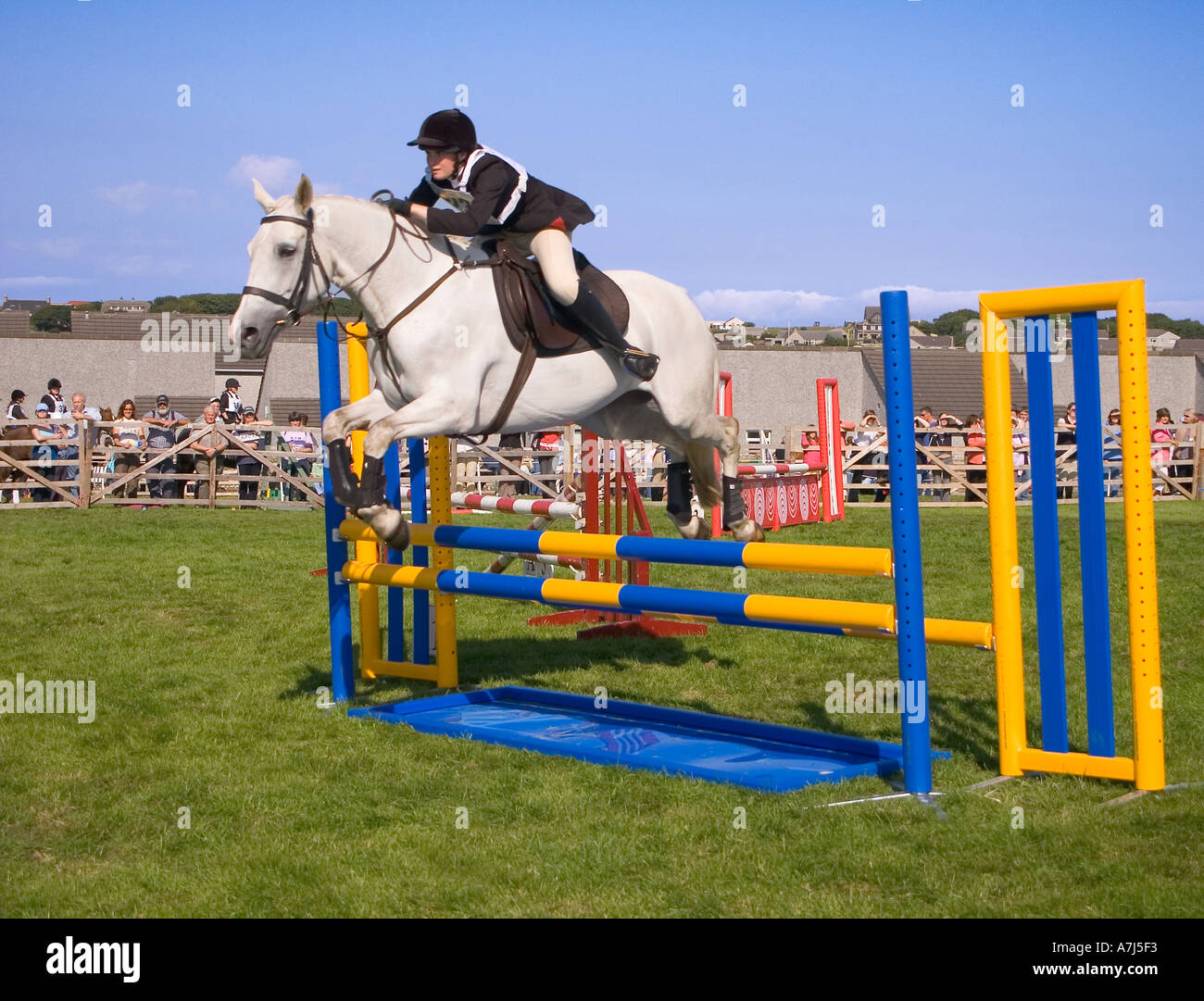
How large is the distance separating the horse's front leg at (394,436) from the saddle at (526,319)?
0.33 metres

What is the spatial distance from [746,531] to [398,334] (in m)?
2.06

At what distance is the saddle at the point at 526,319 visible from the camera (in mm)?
5715

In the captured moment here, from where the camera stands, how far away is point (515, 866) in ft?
12.8

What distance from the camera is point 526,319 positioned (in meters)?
5.74

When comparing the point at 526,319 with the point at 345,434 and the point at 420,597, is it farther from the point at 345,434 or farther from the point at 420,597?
the point at 420,597

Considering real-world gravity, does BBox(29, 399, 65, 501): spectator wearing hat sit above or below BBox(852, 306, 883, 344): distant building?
below

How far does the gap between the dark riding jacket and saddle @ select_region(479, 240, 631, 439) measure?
0.16 m

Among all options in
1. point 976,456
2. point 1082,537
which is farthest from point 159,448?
point 1082,537

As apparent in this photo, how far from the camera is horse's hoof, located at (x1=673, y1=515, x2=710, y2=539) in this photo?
675 centimetres

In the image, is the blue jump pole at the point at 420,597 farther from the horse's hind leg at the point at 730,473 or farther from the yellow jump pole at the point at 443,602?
the horse's hind leg at the point at 730,473

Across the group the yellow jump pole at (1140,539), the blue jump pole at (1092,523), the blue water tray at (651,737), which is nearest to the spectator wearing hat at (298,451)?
the blue water tray at (651,737)

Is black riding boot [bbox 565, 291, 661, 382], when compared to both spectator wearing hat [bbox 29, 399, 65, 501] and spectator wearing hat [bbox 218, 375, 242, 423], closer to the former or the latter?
spectator wearing hat [bbox 29, 399, 65, 501]

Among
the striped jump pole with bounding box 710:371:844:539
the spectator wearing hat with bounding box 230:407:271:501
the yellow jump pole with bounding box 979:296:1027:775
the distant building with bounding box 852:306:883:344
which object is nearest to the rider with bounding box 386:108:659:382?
the yellow jump pole with bounding box 979:296:1027:775
